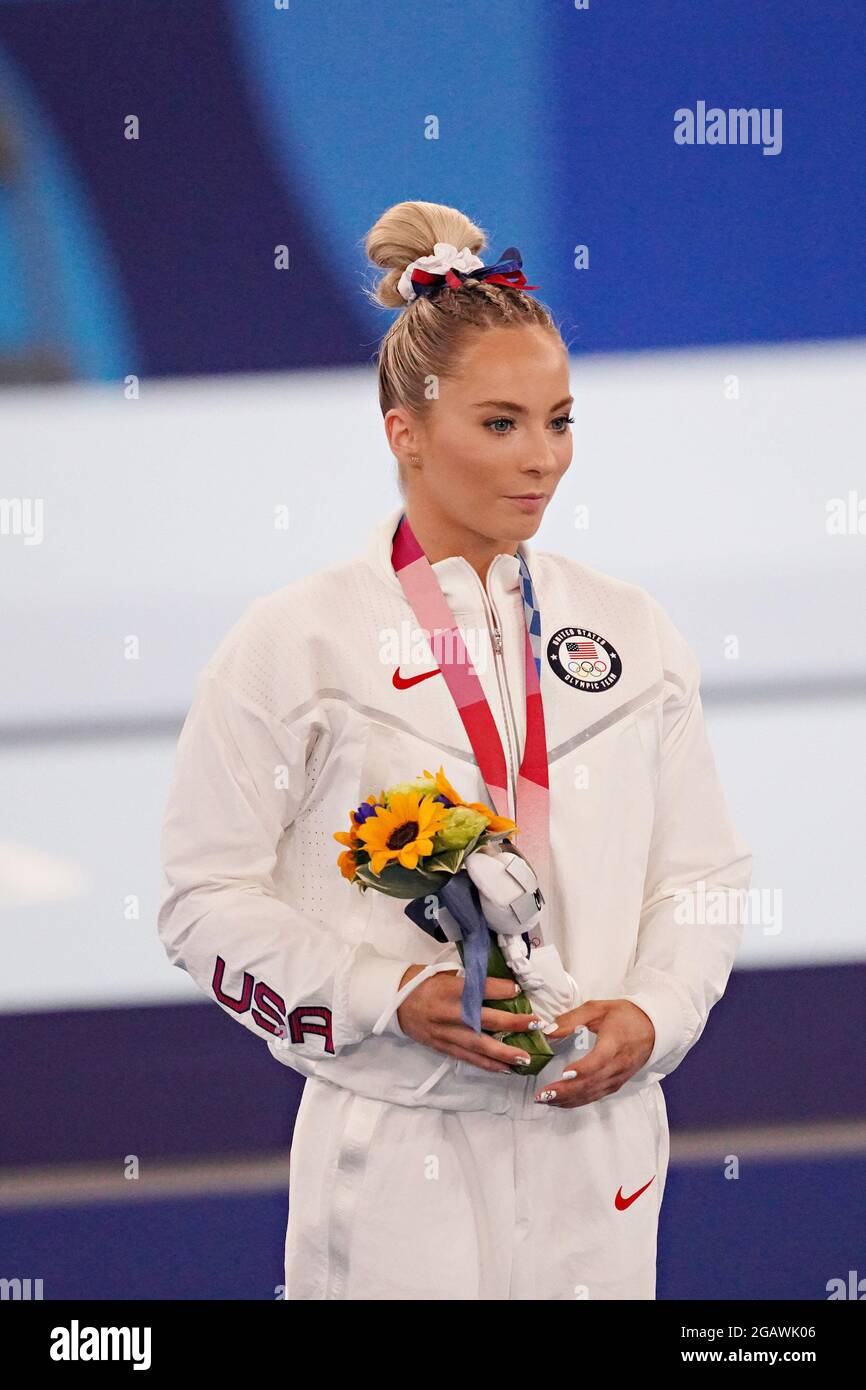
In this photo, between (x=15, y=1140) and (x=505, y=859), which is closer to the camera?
(x=505, y=859)

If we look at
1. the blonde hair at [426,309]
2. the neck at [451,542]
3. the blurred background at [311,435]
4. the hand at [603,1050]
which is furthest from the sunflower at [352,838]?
the blurred background at [311,435]

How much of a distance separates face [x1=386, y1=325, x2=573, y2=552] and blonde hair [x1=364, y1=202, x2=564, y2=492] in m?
0.02

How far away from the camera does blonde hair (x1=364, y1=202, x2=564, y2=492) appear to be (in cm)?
237

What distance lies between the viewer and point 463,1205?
2.26 metres

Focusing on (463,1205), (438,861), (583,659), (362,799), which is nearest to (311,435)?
(583,659)

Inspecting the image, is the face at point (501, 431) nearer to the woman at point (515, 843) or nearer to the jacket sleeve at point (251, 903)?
the woman at point (515, 843)

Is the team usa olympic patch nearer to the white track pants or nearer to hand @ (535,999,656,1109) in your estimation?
hand @ (535,999,656,1109)

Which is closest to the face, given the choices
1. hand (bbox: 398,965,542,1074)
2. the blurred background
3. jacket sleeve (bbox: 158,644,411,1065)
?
jacket sleeve (bbox: 158,644,411,1065)

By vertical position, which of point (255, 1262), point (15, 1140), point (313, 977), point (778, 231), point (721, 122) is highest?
point (721, 122)

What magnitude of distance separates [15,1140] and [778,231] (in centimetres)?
272
